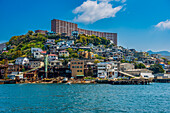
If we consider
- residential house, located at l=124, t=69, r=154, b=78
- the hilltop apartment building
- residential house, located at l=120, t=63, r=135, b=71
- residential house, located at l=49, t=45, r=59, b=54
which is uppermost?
the hilltop apartment building

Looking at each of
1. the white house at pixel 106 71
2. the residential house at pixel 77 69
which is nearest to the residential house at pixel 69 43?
the residential house at pixel 77 69

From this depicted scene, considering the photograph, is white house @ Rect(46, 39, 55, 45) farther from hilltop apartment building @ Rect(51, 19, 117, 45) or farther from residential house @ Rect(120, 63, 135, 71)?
residential house @ Rect(120, 63, 135, 71)

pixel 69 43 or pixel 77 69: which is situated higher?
pixel 69 43

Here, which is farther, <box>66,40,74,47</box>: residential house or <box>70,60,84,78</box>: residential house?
<box>66,40,74,47</box>: residential house

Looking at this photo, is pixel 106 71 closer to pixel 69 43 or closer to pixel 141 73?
pixel 141 73

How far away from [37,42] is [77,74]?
63.3m

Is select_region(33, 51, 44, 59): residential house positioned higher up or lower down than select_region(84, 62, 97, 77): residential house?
higher up

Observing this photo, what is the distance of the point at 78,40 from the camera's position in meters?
151

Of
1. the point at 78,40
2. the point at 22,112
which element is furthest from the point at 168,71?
the point at 22,112

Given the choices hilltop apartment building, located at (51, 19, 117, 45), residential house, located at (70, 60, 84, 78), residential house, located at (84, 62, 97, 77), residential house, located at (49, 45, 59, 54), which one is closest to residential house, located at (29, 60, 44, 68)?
residential house, located at (70, 60, 84, 78)

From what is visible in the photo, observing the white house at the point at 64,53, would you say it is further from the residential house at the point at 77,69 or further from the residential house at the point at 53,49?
the residential house at the point at 77,69

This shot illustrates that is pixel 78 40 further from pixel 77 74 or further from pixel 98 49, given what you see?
pixel 77 74

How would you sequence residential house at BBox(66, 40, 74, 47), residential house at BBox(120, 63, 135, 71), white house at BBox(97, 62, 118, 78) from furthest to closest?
residential house at BBox(66, 40, 74, 47)
residential house at BBox(120, 63, 135, 71)
white house at BBox(97, 62, 118, 78)

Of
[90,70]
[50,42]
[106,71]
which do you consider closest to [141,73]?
[106,71]
